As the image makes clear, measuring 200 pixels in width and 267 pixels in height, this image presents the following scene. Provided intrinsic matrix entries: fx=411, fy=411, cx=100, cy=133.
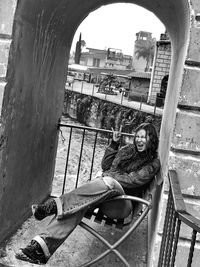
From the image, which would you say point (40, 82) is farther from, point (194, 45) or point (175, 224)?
point (175, 224)

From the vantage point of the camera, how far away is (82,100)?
115ft

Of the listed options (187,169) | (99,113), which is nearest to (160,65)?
(99,113)

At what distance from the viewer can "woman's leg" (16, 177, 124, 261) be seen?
10.5ft

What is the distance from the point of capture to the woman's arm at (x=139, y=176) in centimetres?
360

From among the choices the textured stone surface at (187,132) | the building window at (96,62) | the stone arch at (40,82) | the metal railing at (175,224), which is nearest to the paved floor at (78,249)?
the stone arch at (40,82)

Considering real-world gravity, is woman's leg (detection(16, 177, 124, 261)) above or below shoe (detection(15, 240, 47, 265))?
above

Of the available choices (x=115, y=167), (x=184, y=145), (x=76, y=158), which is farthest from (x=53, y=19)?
(x=76, y=158)

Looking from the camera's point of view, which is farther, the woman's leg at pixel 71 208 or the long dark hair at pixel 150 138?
the long dark hair at pixel 150 138

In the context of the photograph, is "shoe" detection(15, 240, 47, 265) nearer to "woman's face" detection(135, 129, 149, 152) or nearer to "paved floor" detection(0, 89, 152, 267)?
"paved floor" detection(0, 89, 152, 267)

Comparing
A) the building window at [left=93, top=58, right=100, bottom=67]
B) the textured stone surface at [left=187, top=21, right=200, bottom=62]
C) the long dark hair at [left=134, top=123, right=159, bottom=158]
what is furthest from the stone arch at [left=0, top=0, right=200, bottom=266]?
the building window at [left=93, top=58, right=100, bottom=67]

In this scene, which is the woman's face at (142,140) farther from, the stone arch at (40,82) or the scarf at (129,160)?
the stone arch at (40,82)

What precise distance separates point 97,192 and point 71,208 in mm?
246

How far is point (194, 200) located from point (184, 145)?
1.41ft

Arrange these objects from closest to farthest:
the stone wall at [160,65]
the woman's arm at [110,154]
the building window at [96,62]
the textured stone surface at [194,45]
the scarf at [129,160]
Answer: the textured stone surface at [194,45] < the scarf at [129,160] < the woman's arm at [110,154] < the stone wall at [160,65] < the building window at [96,62]
